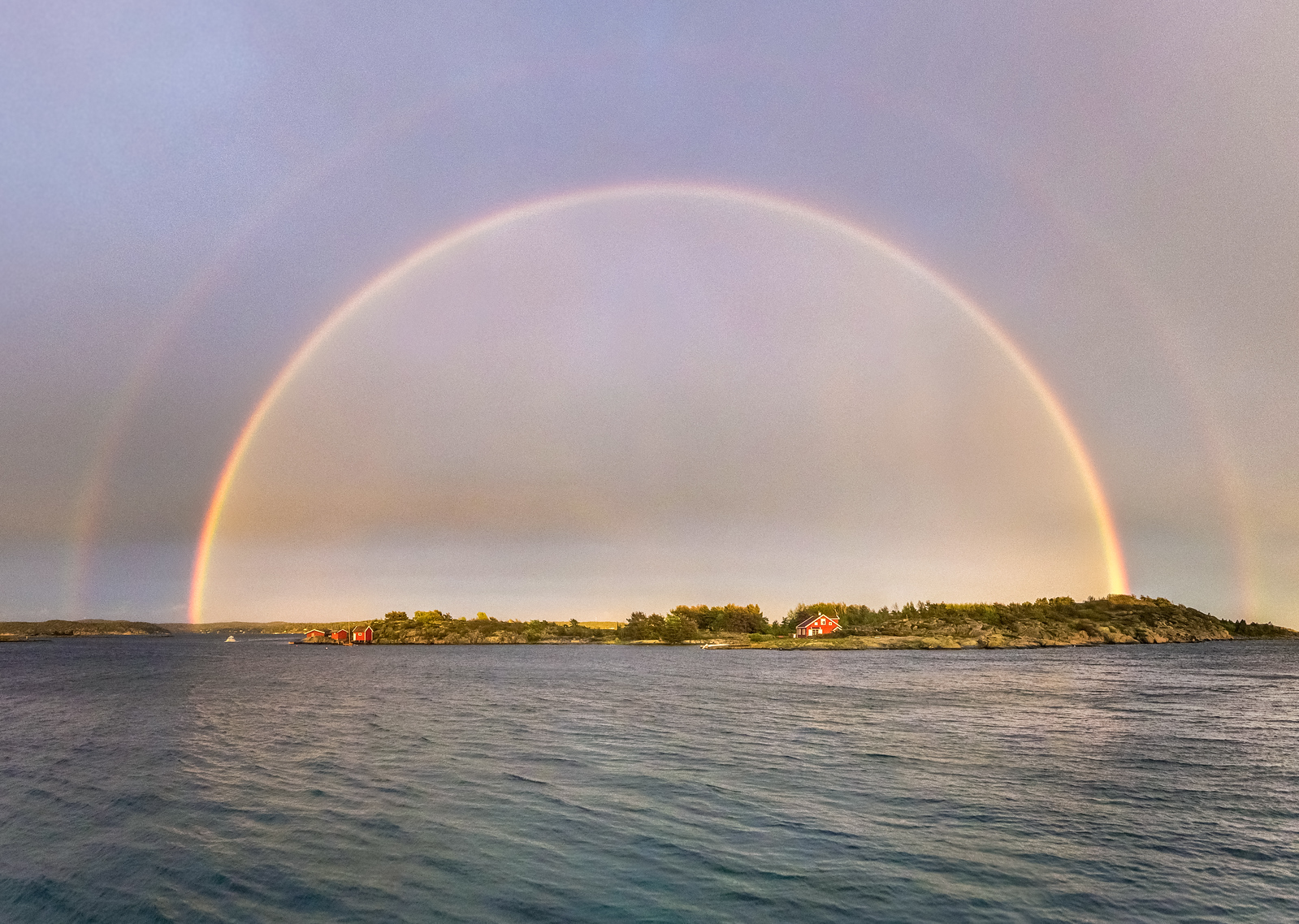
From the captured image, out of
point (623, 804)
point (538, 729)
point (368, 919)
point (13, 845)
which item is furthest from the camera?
point (538, 729)

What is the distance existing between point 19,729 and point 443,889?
5154 cm

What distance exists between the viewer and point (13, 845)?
2502 cm

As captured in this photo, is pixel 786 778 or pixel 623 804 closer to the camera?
pixel 623 804

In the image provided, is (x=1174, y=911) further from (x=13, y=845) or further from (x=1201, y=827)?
(x=13, y=845)

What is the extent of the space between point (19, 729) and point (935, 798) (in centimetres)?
6087

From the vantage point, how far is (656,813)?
27.7 metres

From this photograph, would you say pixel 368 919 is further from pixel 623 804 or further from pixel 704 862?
pixel 623 804

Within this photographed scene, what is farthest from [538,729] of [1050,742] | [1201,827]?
[1201,827]

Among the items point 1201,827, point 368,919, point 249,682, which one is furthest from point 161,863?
point 249,682

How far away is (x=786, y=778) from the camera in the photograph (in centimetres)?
3353

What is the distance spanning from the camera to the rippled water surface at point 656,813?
63.8ft

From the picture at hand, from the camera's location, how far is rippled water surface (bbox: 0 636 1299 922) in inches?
766

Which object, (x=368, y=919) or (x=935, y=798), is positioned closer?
(x=368, y=919)

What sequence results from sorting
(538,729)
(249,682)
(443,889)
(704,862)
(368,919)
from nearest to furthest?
(368,919) < (443,889) < (704,862) < (538,729) < (249,682)
